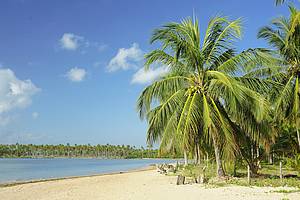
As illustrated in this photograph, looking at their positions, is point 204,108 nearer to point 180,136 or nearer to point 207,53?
point 180,136

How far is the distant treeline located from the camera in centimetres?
14318

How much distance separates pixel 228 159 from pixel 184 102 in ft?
9.14

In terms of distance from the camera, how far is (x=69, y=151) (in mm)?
146000

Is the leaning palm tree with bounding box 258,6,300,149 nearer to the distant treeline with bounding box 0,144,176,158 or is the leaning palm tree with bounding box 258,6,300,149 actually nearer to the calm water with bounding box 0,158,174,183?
the calm water with bounding box 0,158,174,183

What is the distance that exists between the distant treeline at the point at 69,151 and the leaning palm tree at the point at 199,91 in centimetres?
13045

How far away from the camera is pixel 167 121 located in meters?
13.0

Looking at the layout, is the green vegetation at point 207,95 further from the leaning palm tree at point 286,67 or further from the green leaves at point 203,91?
the leaning palm tree at point 286,67

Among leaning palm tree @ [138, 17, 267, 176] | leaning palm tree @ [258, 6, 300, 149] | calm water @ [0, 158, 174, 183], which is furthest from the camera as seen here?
calm water @ [0, 158, 174, 183]

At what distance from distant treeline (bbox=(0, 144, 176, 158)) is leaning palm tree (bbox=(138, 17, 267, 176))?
13045 cm

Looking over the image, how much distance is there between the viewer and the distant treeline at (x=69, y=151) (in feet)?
470

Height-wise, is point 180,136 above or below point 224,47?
below

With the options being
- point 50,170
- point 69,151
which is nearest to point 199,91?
point 50,170

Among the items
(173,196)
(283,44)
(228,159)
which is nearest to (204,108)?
(228,159)

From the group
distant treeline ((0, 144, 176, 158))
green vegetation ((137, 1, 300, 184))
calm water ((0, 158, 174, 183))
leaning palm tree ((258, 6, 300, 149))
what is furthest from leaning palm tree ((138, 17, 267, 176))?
distant treeline ((0, 144, 176, 158))
